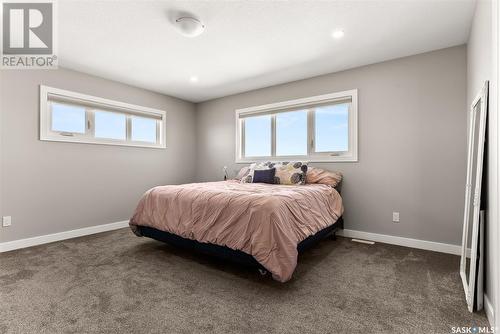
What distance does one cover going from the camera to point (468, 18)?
7.52 feet

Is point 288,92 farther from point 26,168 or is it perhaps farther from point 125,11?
point 26,168

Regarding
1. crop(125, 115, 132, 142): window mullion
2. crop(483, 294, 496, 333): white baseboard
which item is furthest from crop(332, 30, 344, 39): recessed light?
crop(125, 115, 132, 142): window mullion

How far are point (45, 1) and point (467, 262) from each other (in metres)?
4.42

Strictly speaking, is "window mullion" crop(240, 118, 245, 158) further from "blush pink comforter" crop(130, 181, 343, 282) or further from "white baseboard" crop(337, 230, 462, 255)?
"white baseboard" crop(337, 230, 462, 255)

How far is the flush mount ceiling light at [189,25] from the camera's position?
224cm

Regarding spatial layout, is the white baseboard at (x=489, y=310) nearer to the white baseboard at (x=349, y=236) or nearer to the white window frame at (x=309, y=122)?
the white baseboard at (x=349, y=236)

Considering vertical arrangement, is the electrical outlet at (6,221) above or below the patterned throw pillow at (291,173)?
below

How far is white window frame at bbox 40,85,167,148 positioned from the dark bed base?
1.67m

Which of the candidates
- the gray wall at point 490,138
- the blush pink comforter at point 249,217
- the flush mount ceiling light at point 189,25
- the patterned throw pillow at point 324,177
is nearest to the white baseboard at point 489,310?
the gray wall at point 490,138

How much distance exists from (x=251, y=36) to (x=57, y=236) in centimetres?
351

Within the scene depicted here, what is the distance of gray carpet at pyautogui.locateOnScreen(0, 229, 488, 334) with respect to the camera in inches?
60.7

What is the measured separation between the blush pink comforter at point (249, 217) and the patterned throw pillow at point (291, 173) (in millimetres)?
434

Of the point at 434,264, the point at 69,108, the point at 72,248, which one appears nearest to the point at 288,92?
the point at 434,264

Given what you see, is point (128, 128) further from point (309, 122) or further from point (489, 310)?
point (489, 310)
